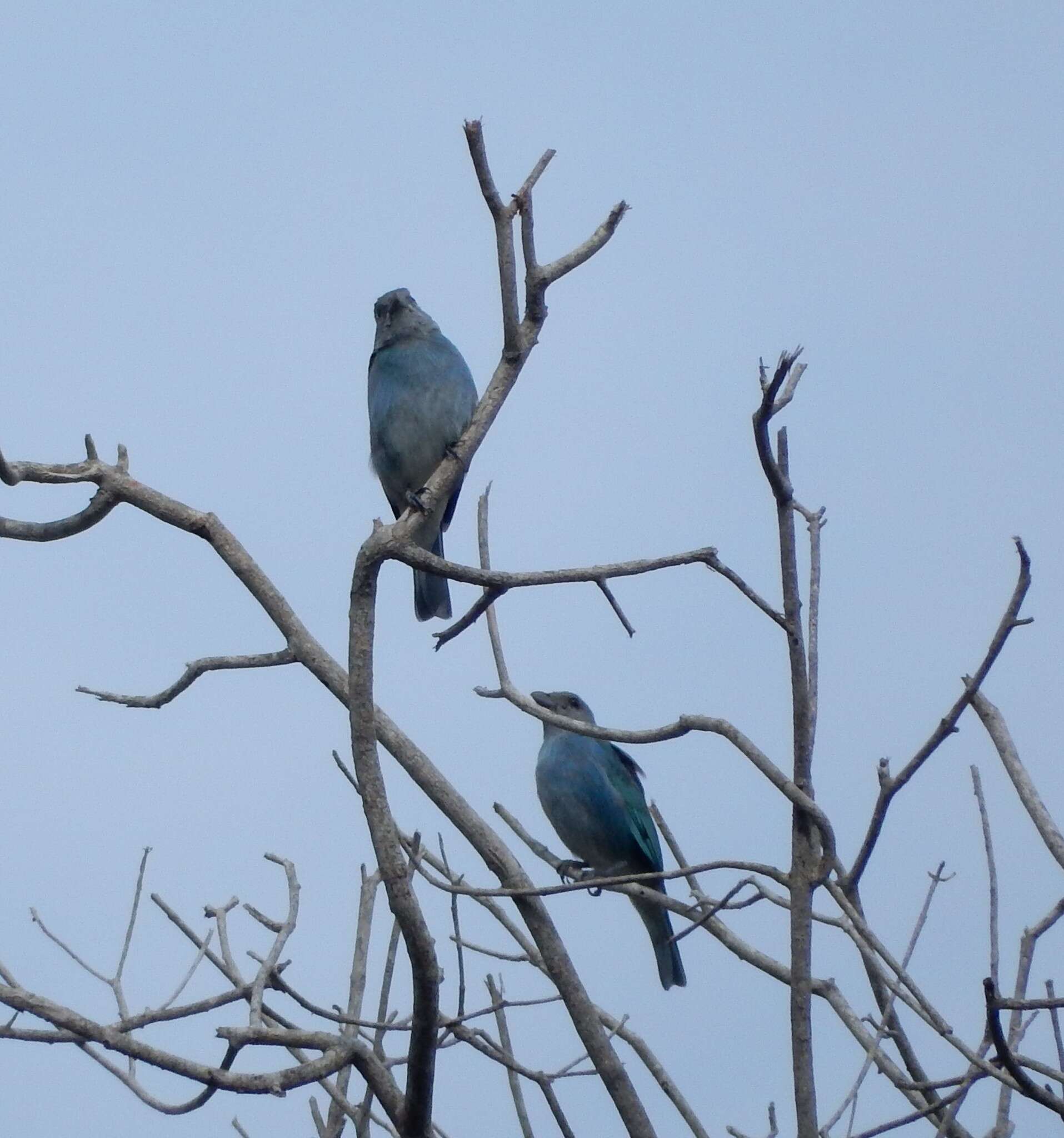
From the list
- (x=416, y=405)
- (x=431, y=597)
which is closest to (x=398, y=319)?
(x=416, y=405)

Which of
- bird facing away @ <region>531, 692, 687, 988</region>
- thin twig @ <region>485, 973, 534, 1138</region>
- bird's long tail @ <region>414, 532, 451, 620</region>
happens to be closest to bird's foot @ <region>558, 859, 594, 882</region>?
bird facing away @ <region>531, 692, 687, 988</region>

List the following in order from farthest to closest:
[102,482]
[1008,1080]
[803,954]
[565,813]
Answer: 1. [565,813]
2. [102,482]
3. [803,954]
4. [1008,1080]

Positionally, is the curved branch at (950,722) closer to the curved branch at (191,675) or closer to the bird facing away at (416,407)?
the curved branch at (191,675)

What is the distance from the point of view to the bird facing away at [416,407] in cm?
725

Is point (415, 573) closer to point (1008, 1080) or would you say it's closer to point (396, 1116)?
point (396, 1116)

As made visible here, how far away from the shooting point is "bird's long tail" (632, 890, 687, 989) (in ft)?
27.6

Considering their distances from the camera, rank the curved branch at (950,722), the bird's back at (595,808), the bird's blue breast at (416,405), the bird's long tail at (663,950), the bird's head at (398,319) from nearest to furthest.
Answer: the curved branch at (950,722)
the bird's blue breast at (416,405)
the bird's head at (398,319)
the bird's long tail at (663,950)
the bird's back at (595,808)

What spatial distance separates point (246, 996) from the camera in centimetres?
333

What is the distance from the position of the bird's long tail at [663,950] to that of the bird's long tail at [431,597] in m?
1.94

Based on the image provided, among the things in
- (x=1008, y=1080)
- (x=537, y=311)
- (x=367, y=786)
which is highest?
(x=537, y=311)

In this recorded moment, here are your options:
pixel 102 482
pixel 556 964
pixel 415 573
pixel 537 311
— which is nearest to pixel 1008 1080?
pixel 556 964

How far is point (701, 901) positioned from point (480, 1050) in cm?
66

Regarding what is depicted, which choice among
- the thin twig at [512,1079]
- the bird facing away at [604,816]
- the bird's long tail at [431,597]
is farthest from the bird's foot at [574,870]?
the thin twig at [512,1079]

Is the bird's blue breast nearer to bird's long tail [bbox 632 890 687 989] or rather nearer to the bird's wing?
the bird's wing
